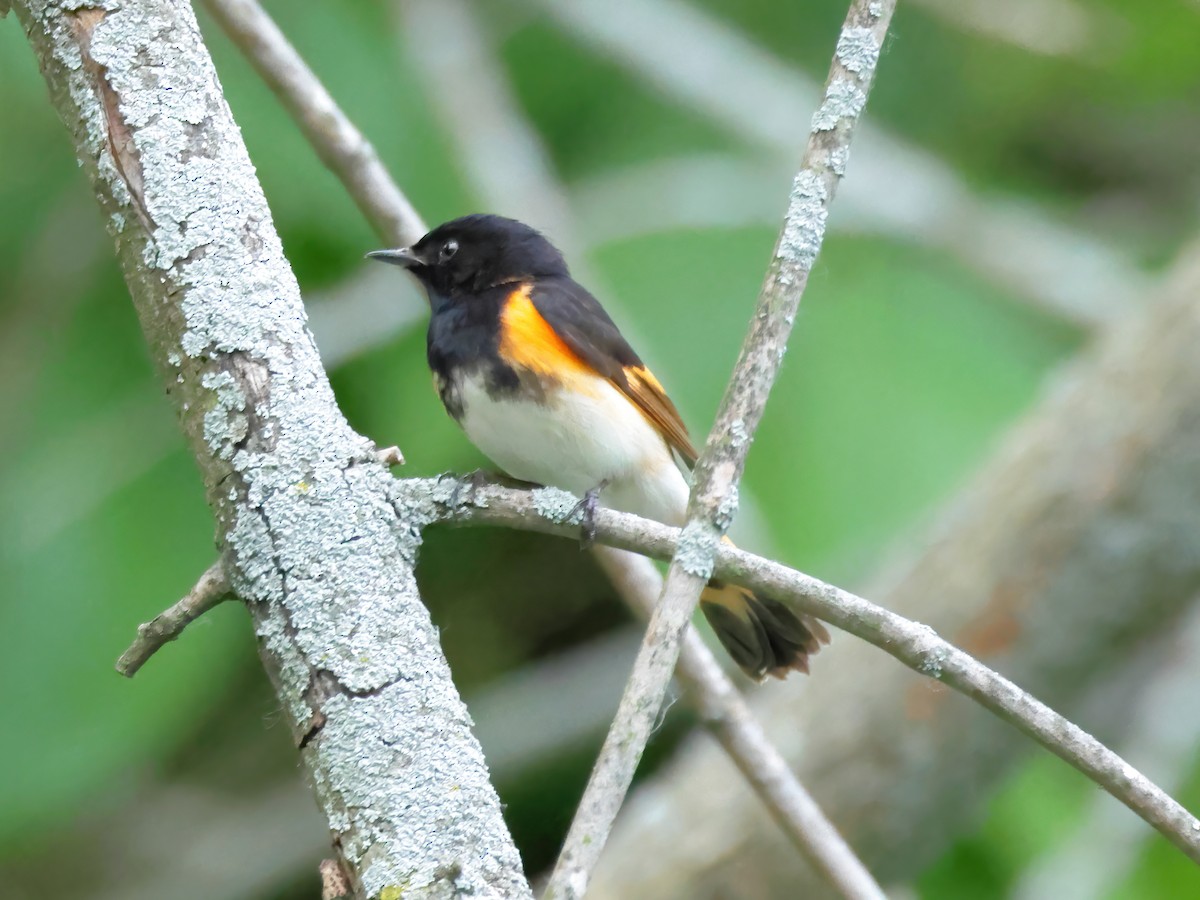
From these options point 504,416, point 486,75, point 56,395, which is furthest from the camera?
point 486,75

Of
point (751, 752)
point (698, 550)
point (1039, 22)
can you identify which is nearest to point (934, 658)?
point (698, 550)

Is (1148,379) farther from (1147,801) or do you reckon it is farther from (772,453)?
(1147,801)

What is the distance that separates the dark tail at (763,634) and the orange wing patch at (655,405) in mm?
368

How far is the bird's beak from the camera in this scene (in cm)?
303

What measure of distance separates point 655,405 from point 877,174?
2384mm

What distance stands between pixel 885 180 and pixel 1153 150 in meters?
1.38

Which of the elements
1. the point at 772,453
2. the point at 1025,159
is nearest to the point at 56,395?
the point at 772,453

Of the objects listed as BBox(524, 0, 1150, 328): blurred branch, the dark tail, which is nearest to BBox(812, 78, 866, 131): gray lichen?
the dark tail

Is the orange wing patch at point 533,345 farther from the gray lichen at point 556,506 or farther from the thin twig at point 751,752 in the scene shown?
the gray lichen at point 556,506

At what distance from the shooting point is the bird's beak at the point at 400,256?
303 centimetres

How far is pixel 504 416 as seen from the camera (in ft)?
9.21

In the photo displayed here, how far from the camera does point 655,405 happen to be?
3041 mm

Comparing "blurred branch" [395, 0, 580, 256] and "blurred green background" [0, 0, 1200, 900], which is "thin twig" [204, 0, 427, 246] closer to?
"blurred green background" [0, 0, 1200, 900]

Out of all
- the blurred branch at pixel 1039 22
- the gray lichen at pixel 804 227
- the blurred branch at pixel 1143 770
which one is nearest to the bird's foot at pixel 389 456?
the gray lichen at pixel 804 227
